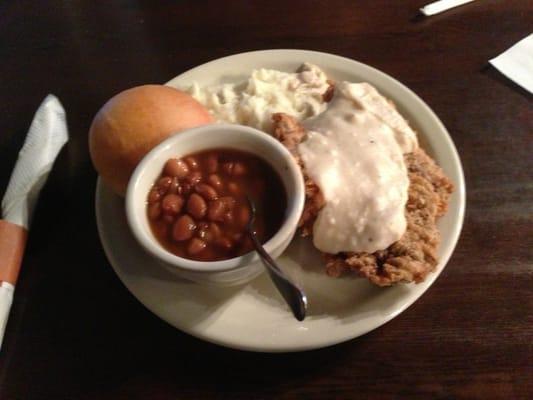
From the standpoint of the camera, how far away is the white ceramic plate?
1356 mm

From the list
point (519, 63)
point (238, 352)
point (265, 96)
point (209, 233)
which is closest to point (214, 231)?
point (209, 233)

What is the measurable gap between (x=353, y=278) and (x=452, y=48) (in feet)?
4.55

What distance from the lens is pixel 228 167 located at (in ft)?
4.62

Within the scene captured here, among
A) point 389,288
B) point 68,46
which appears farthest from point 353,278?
point 68,46

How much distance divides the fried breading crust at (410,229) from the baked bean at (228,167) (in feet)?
0.83

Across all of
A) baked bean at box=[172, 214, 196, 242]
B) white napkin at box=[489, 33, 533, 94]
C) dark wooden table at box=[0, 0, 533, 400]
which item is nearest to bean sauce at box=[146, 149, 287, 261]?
baked bean at box=[172, 214, 196, 242]

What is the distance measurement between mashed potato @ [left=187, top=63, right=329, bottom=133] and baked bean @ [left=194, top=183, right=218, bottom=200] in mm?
520

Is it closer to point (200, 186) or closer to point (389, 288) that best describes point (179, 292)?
point (200, 186)

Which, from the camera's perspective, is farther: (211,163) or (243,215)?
(211,163)

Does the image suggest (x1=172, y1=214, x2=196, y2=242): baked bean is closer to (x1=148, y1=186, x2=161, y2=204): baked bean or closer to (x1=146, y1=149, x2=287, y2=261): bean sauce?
(x1=146, y1=149, x2=287, y2=261): bean sauce

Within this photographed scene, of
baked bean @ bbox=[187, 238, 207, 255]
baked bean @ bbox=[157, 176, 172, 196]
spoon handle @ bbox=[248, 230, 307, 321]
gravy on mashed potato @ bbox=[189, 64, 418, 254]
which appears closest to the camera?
spoon handle @ bbox=[248, 230, 307, 321]

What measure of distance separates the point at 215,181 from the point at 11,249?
78 cm

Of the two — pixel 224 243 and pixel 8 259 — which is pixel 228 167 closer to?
pixel 224 243

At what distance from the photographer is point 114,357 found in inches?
57.9
